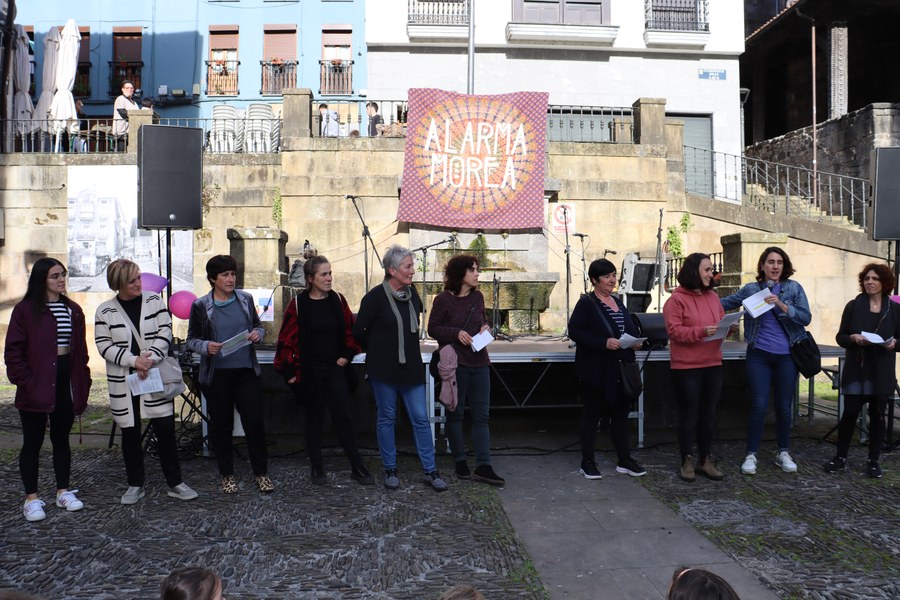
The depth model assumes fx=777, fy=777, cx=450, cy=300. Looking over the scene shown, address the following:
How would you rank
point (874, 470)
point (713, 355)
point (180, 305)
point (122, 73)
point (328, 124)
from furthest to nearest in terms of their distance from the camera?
point (122, 73)
point (328, 124)
point (180, 305)
point (874, 470)
point (713, 355)

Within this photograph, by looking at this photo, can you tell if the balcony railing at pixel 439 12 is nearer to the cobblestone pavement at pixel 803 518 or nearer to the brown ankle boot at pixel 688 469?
the cobblestone pavement at pixel 803 518

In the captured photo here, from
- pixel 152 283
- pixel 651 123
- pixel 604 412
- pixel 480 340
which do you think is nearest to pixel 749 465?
pixel 604 412

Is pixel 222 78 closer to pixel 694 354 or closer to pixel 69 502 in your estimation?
pixel 69 502

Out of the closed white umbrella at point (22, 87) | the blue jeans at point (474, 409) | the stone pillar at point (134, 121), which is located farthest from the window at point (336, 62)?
the blue jeans at point (474, 409)

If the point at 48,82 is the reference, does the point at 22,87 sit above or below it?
below

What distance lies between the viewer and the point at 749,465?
19.2ft

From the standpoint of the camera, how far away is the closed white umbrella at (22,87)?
49.5ft

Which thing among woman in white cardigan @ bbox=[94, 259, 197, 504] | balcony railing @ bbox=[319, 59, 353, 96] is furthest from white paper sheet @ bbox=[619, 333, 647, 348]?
balcony railing @ bbox=[319, 59, 353, 96]

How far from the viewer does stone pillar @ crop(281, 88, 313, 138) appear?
46.0ft

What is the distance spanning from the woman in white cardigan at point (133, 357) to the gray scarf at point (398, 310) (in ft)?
4.94

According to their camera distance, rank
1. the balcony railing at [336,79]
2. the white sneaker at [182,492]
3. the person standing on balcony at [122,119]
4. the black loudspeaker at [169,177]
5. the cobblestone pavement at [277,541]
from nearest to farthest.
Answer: the cobblestone pavement at [277,541] < the white sneaker at [182,492] < the black loudspeaker at [169,177] < the person standing on balcony at [122,119] < the balcony railing at [336,79]

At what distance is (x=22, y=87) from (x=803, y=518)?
16023mm

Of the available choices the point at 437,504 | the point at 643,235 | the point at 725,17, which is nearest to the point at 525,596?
the point at 437,504

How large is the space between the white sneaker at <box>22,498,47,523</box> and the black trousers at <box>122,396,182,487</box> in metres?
0.55
